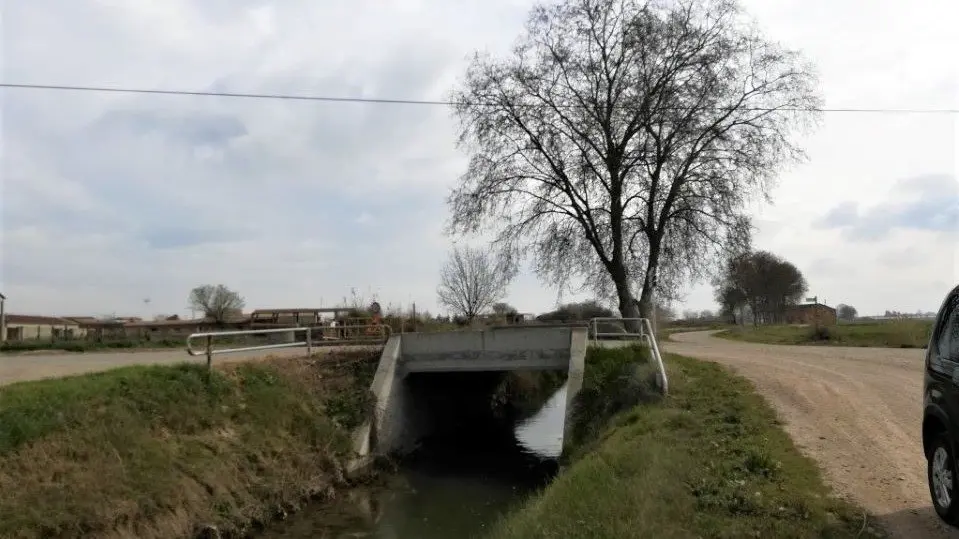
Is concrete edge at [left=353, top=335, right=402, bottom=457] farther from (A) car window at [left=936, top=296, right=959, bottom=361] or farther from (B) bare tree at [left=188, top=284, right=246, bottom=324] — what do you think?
(B) bare tree at [left=188, top=284, right=246, bottom=324]

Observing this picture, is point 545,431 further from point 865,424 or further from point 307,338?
point 865,424

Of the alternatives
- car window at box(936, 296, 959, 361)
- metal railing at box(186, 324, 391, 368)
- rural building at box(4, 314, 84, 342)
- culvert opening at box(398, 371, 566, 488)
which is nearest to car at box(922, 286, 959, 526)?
car window at box(936, 296, 959, 361)

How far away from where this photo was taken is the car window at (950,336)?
6.30 meters

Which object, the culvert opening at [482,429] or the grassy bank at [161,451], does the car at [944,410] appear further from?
the grassy bank at [161,451]

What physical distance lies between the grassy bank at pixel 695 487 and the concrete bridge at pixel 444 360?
624cm

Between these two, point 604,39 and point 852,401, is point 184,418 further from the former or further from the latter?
point 604,39

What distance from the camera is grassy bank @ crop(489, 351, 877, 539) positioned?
653 centimetres

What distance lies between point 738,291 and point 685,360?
59.7 metres

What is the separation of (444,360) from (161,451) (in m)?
9.75

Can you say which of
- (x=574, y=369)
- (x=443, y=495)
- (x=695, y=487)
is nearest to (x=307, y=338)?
(x=443, y=495)

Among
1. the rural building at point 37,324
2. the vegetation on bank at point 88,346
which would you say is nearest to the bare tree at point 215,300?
the rural building at point 37,324

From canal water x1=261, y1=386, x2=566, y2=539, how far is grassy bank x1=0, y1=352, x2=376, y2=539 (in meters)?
0.90

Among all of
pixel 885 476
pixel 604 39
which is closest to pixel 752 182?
pixel 604 39

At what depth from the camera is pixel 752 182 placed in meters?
24.9
